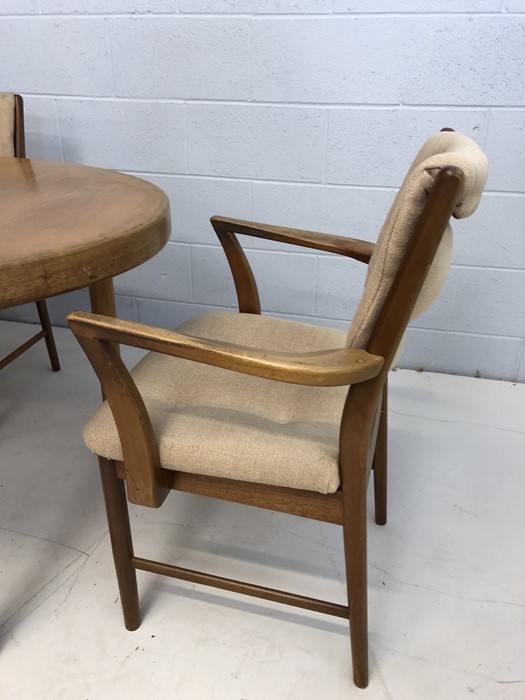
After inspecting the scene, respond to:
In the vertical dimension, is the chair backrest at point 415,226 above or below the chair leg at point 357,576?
above

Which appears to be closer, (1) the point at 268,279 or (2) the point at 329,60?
(2) the point at 329,60

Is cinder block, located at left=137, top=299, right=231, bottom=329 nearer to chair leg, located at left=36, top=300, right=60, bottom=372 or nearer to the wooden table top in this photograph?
chair leg, located at left=36, top=300, right=60, bottom=372

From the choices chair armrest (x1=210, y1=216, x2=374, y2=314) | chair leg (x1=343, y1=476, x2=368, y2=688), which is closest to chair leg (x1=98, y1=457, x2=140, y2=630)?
chair leg (x1=343, y1=476, x2=368, y2=688)

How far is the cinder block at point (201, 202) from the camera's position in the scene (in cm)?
207

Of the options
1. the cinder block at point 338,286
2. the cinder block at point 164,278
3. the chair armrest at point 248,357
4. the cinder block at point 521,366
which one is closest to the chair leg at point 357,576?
the chair armrest at point 248,357

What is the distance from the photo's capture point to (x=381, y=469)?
143 cm

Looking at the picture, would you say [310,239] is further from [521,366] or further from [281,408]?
[521,366]

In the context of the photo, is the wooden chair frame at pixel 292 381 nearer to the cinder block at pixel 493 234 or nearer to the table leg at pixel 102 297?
the table leg at pixel 102 297

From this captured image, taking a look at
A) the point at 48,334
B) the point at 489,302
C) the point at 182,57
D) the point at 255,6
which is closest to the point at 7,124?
the point at 182,57

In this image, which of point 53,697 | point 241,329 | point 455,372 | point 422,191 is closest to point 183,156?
point 241,329

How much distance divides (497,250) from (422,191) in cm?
131

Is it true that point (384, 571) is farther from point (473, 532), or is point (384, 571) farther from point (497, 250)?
point (497, 250)

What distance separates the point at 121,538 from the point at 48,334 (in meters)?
1.16

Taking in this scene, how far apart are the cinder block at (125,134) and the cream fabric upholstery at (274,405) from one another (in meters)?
1.04
